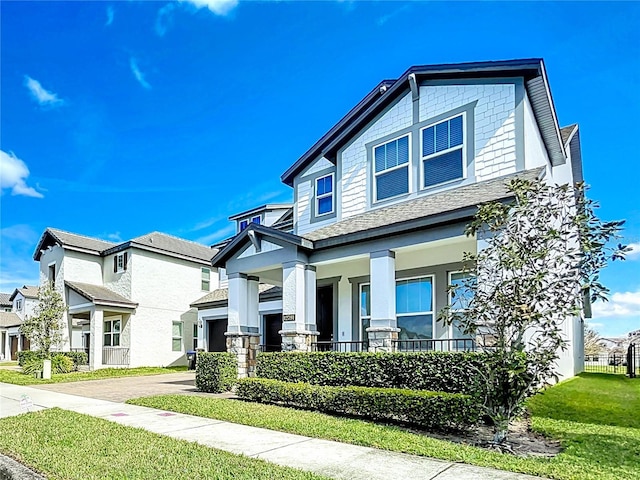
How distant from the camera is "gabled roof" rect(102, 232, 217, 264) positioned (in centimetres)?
2480

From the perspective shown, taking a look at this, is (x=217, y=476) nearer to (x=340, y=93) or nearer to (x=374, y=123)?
(x=374, y=123)

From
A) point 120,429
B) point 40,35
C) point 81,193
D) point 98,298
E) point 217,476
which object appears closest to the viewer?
point 217,476

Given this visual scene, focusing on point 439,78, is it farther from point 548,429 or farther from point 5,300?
point 5,300

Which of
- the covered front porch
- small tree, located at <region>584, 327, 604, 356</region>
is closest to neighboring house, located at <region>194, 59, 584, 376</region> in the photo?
the covered front porch

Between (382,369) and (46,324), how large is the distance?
18.5 m

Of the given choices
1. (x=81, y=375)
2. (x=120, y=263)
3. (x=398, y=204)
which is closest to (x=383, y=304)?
(x=398, y=204)

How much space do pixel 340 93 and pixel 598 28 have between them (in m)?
8.52

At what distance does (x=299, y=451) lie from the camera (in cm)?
628

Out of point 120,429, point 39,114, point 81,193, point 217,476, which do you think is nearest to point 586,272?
point 217,476

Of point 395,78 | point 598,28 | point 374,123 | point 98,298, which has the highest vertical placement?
point 598,28

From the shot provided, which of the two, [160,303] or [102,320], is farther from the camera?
[160,303]

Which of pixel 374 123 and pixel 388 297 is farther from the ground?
pixel 374 123

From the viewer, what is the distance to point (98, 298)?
22.7 meters

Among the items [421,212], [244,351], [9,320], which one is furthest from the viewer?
[9,320]
